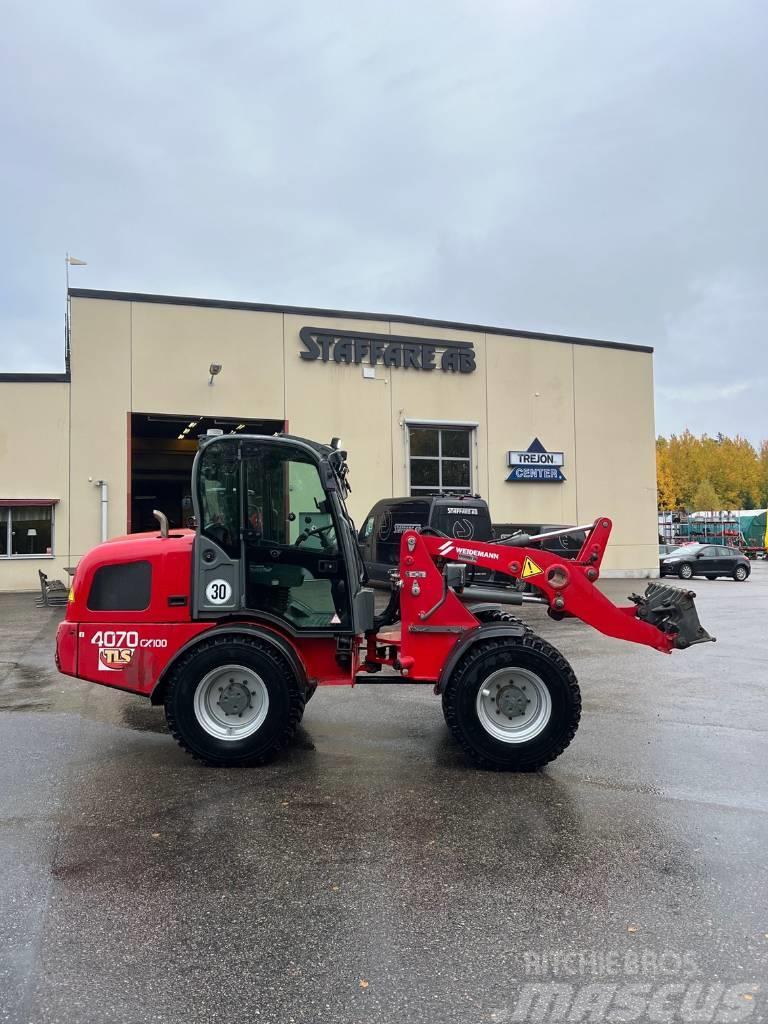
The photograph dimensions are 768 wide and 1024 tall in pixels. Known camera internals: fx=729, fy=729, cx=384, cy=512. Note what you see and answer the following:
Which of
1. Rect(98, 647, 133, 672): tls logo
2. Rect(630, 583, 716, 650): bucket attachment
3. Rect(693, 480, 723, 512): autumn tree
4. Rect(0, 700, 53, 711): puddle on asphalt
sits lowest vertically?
Rect(0, 700, 53, 711): puddle on asphalt

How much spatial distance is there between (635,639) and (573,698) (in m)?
0.90

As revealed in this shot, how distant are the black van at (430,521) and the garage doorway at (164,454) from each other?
439 centimetres

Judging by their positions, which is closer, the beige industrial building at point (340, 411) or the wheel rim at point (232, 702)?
the wheel rim at point (232, 702)

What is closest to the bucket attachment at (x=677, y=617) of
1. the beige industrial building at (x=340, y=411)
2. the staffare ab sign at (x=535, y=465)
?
the beige industrial building at (x=340, y=411)

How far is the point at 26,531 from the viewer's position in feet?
66.0

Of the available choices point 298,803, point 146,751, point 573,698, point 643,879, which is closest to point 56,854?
point 298,803

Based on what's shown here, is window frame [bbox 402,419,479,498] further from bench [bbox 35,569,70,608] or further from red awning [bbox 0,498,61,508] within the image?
bench [bbox 35,569,70,608]

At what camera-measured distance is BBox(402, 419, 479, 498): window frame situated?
77.2 ft

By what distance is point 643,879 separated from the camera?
380 centimetres

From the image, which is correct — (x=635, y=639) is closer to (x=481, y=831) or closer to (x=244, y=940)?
(x=481, y=831)

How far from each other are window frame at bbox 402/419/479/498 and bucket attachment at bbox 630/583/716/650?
56.7ft

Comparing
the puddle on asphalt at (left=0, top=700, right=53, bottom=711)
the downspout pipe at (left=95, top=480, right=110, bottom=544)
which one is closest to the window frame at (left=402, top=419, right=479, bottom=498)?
the downspout pipe at (left=95, top=480, right=110, bottom=544)

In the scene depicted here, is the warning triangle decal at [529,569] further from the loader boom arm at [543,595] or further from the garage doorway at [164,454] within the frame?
the garage doorway at [164,454]

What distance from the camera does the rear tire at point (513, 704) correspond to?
17.7 feet
